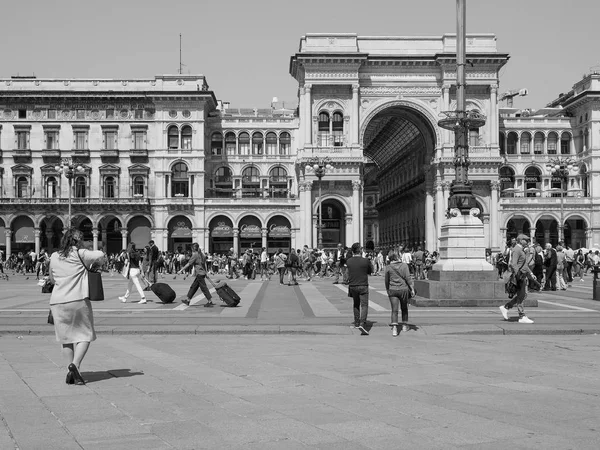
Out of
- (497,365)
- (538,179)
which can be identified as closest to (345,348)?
(497,365)

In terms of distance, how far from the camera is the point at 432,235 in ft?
231

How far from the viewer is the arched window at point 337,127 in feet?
224

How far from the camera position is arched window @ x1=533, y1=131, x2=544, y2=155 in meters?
79.3

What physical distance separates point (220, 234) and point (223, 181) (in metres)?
6.72

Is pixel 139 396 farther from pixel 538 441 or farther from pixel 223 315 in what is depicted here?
pixel 223 315

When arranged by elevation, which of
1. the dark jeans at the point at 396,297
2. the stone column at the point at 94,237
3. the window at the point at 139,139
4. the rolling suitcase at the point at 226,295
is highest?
the window at the point at 139,139

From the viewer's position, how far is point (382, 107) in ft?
226

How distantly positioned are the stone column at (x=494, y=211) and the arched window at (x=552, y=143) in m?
14.2

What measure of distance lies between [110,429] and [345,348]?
6455mm

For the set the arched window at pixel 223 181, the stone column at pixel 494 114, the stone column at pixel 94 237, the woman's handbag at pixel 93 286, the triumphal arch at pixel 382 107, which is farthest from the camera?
the arched window at pixel 223 181

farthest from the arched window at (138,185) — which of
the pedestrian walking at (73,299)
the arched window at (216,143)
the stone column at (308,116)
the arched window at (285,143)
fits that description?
the pedestrian walking at (73,299)

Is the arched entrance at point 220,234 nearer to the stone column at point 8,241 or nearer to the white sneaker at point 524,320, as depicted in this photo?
the stone column at point 8,241

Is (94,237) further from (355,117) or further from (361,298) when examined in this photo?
(361,298)

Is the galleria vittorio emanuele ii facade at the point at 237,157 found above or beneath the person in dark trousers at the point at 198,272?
above
